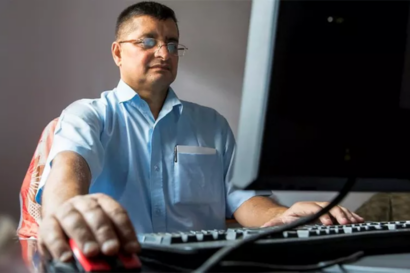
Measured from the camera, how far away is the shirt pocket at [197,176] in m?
1.42

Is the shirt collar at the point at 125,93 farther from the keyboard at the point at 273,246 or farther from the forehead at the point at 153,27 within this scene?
the keyboard at the point at 273,246

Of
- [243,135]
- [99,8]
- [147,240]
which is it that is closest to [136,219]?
[147,240]

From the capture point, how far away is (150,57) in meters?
1.56

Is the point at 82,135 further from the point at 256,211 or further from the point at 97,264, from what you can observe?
the point at 97,264

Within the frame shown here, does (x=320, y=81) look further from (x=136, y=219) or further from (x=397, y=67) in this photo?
(x=136, y=219)

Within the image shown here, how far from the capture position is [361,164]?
1.50ft

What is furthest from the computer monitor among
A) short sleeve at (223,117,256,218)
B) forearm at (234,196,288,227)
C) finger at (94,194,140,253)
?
short sleeve at (223,117,256,218)

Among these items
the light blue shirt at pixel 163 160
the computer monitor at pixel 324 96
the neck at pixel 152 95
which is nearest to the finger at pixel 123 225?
the computer monitor at pixel 324 96

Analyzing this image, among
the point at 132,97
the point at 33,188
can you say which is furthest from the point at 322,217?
the point at 33,188

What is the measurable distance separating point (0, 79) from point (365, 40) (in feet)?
6.30

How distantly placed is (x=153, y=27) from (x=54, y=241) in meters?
1.19

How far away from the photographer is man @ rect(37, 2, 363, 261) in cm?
122

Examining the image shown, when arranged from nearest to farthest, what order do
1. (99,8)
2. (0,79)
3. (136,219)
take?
(136,219), (0,79), (99,8)

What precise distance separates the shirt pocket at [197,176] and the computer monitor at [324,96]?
97 cm
